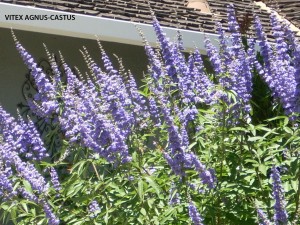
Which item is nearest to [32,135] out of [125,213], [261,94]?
[125,213]

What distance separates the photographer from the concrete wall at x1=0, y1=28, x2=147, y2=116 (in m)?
9.83

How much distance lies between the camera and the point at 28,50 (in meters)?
9.99

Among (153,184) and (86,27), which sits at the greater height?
(86,27)

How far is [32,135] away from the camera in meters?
6.45

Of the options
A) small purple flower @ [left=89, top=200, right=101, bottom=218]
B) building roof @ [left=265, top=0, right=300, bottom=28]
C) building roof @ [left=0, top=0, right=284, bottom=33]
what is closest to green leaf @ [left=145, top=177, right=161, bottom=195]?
small purple flower @ [left=89, top=200, right=101, bottom=218]

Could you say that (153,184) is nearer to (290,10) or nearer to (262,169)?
(262,169)

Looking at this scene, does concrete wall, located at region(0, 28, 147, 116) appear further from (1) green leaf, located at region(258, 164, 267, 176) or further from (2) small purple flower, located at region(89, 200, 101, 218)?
(1) green leaf, located at region(258, 164, 267, 176)

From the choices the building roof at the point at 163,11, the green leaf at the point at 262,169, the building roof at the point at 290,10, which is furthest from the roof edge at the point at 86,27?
the green leaf at the point at 262,169

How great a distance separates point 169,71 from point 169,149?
2.04ft

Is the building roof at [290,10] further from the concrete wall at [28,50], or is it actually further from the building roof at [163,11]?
the concrete wall at [28,50]

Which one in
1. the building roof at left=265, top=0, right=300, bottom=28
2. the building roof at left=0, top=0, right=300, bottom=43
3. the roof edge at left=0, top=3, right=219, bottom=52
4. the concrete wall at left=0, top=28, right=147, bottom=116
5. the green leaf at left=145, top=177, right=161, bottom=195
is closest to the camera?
the green leaf at left=145, top=177, right=161, bottom=195

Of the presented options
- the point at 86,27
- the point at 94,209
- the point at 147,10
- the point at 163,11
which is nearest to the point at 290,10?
the point at 163,11

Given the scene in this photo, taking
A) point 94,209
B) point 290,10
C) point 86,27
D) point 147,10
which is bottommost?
point 94,209

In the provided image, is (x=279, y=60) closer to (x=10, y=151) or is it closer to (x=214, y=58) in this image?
(x=214, y=58)
